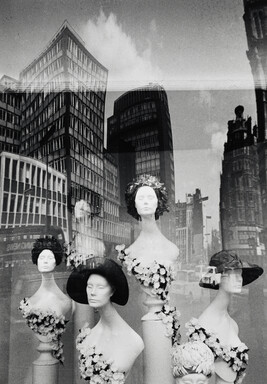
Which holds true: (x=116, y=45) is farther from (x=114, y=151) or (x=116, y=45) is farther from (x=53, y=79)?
(x=114, y=151)

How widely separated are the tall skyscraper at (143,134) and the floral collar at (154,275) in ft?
4.02

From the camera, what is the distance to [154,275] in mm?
3115

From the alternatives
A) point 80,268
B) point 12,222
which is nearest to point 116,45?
point 12,222

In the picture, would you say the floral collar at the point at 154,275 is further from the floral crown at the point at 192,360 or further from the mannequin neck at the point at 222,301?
the floral crown at the point at 192,360

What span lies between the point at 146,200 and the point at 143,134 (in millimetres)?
1284

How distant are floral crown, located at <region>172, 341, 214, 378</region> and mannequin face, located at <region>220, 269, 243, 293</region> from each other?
0.73 metres

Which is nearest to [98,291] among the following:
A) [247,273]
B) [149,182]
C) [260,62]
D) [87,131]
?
[149,182]

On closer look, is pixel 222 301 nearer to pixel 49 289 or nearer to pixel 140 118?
pixel 49 289

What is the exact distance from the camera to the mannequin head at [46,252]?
11.7 feet

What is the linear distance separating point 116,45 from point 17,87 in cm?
95

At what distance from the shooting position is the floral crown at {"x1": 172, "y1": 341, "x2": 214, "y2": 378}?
228 centimetres

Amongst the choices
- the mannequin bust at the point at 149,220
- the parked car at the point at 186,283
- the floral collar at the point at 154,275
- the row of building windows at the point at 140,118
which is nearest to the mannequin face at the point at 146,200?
the mannequin bust at the point at 149,220

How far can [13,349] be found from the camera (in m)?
3.99

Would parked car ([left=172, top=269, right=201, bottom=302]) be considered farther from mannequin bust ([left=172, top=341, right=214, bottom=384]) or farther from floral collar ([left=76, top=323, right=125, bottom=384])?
mannequin bust ([left=172, top=341, right=214, bottom=384])
